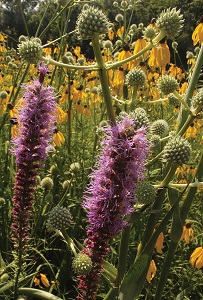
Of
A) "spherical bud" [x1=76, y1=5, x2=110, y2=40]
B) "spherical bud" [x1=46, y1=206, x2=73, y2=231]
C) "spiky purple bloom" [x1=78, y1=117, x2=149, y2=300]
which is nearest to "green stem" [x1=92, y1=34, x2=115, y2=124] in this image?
"spherical bud" [x1=76, y1=5, x2=110, y2=40]

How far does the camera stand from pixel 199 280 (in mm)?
2707

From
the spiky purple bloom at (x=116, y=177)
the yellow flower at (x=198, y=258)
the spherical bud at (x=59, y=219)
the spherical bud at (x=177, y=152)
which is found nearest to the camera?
the spiky purple bloom at (x=116, y=177)

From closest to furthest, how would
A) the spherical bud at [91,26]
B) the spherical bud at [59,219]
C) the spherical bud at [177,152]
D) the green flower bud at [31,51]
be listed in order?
the spherical bud at [91,26]
the green flower bud at [31,51]
the spherical bud at [177,152]
the spherical bud at [59,219]

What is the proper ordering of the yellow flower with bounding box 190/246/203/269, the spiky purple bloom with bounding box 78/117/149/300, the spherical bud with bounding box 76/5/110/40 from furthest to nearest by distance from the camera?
1. the yellow flower with bounding box 190/246/203/269
2. the spherical bud with bounding box 76/5/110/40
3. the spiky purple bloom with bounding box 78/117/149/300

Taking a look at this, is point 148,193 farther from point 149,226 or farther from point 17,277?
point 17,277

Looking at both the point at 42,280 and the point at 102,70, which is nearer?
the point at 102,70

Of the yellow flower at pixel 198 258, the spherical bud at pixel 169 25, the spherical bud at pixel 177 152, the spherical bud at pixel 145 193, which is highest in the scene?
the spherical bud at pixel 169 25

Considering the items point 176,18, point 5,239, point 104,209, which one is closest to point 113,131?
point 104,209

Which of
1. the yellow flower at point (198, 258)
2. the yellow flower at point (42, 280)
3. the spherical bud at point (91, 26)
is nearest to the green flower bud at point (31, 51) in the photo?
the spherical bud at point (91, 26)

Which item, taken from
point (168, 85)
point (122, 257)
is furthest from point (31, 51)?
point (122, 257)

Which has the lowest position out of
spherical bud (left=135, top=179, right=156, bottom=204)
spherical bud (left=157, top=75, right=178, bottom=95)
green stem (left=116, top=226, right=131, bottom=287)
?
green stem (left=116, top=226, right=131, bottom=287)

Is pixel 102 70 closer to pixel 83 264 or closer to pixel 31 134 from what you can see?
pixel 31 134

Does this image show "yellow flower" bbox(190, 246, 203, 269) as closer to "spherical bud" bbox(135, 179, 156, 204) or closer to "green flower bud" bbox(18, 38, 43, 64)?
"spherical bud" bbox(135, 179, 156, 204)

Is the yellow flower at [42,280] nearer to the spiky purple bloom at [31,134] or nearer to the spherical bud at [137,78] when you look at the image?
the spiky purple bloom at [31,134]
